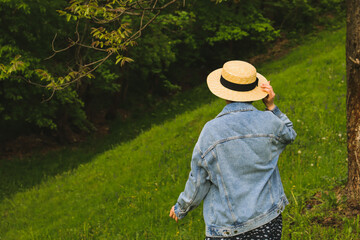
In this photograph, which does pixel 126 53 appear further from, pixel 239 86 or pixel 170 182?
pixel 239 86

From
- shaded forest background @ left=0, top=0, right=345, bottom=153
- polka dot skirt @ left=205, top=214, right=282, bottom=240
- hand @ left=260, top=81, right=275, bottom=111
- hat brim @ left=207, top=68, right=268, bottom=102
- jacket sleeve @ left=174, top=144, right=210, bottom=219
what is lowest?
shaded forest background @ left=0, top=0, right=345, bottom=153

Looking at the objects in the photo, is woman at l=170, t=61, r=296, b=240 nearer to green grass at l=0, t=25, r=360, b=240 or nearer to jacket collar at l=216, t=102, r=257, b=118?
jacket collar at l=216, t=102, r=257, b=118

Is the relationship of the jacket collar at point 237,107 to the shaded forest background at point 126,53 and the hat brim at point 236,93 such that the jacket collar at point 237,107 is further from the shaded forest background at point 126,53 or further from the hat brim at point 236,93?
the shaded forest background at point 126,53

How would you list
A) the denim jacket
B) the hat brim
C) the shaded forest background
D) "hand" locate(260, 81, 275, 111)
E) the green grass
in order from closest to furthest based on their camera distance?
1. the denim jacket
2. the hat brim
3. "hand" locate(260, 81, 275, 111)
4. the green grass
5. the shaded forest background

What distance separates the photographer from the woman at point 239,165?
2.57m

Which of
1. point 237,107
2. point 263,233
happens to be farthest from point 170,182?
point 237,107

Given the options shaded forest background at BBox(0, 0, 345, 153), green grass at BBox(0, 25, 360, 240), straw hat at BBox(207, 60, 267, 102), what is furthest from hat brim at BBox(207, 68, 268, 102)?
shaded forest background at BBox(0, 0, 345, 153)

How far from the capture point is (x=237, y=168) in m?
2.57

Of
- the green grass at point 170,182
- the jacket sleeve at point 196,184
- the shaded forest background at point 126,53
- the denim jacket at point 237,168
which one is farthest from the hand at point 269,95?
the shaded forest background at point 126,53

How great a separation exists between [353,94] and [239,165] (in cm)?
256

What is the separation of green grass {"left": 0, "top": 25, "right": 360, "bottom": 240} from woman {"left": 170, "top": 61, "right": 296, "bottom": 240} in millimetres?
2001

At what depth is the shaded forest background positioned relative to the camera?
40.8 feet

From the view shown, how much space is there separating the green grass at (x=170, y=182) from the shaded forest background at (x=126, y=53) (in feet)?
10.9

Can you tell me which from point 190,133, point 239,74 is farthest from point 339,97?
point 239,74
